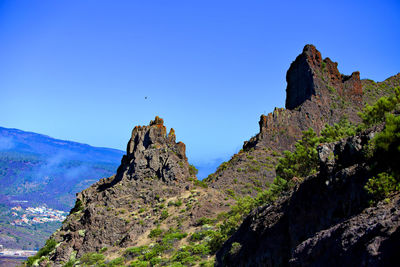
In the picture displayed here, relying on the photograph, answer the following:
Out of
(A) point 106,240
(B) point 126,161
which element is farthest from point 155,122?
(A) point 106,240

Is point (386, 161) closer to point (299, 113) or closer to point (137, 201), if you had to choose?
point (137, 201)

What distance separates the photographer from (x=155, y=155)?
4806cm

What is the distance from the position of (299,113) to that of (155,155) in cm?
3604

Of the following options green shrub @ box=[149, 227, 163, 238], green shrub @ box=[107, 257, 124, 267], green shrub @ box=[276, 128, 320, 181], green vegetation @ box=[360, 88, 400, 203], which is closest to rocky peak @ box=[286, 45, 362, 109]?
green shrub @ box=[276, 128, 320, 181]

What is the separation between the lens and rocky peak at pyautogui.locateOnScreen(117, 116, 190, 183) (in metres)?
47.2

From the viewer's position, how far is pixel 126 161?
5234 centimetres

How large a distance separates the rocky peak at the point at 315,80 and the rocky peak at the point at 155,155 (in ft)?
125

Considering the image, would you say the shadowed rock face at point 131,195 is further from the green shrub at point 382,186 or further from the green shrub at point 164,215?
the green shrub at point 382,186

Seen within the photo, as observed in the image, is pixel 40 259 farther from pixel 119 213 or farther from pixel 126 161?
pixel 126 161

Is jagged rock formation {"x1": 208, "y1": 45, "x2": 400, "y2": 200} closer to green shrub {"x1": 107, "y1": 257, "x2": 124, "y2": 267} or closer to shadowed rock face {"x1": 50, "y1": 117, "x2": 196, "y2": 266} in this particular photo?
shadowed rock face {"x1": 50, "y1": 117, "x2": 196, "y2": 266}

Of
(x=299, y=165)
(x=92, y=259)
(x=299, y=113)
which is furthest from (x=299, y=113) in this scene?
(x=92, y=259)

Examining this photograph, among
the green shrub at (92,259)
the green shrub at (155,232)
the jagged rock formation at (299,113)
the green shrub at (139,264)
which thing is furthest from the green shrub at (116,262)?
the jagged rock formation at (299,113)

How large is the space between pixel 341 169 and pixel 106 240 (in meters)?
31.3

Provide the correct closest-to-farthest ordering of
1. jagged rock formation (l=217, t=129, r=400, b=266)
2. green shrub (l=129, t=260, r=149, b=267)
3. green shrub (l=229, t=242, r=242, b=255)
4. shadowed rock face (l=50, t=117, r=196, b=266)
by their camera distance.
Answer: jagged rock formation (l=217, t=129, r=400, b=266)
green shrub (l=229, t=242, r=242, b=255)
green shrub (l=129, t=260, r=149, b=267)
shadowed rock face (l=50, t=117, r=196, b=266)
